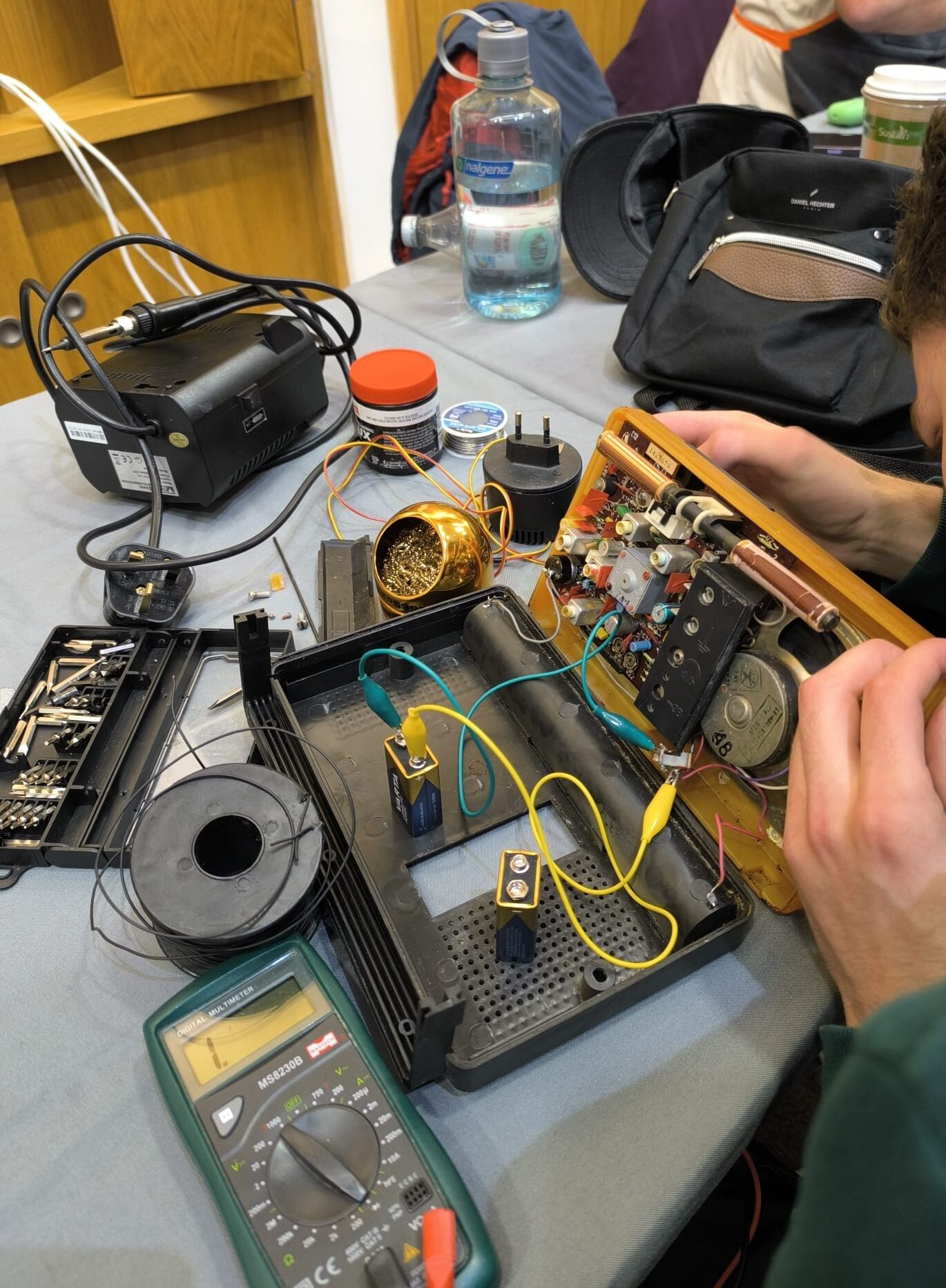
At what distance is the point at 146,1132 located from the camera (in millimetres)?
530

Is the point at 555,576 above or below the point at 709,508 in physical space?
below

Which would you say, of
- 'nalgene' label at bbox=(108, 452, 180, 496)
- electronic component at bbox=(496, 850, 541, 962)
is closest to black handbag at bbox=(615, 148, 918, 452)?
'nalgene' label at bbox=(108, 452, 180, 496)

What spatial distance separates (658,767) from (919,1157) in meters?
0.40

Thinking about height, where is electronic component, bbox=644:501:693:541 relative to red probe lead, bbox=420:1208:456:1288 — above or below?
above

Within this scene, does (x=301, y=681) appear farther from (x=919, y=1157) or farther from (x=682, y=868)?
(x=919, y=1157)

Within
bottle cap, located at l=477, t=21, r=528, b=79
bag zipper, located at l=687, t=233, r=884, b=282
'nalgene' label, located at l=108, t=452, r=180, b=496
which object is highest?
bottle cap, located at l=477, t=21, r=528, b=79

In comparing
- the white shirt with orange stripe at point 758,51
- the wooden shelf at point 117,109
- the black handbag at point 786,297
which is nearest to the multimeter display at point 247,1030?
the black handbag at point 786,297

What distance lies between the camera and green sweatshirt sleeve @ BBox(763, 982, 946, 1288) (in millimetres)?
296

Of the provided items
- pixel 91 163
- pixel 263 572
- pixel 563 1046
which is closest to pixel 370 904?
pixel 563 1046

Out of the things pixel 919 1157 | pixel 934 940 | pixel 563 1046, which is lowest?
pixel 563 1046

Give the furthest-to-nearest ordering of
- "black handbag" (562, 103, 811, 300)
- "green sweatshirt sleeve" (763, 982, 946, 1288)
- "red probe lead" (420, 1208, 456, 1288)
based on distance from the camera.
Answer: "black handbag" (562, 103, 811, 300) → "red probe lead" (420, 1208, 456, 1288) → "green sweatshirt sleeve" (763, 982, 946, 1288)

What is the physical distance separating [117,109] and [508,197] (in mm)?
1067

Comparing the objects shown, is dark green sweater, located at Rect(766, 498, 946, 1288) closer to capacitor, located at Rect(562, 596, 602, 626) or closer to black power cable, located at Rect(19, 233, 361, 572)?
capacitor, located at Rect(562, 596, 602, 626)

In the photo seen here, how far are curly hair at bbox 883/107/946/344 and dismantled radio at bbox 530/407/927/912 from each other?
0.20 m
